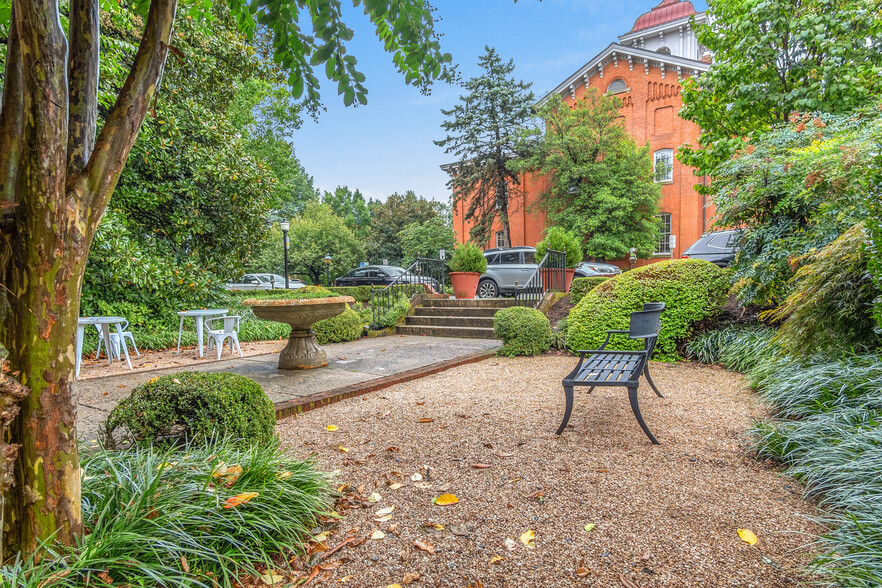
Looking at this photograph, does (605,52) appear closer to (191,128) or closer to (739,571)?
(191,128)

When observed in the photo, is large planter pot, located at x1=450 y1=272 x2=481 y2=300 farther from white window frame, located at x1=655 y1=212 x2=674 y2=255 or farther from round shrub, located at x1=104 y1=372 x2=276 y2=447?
white window frame, located at x1=655 y1=212 x2=674 y2=255

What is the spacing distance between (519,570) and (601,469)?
117 cm

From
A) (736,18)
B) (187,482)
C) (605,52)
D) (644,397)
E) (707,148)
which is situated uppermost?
(605,52)

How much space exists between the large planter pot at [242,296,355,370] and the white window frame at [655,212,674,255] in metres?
20.7

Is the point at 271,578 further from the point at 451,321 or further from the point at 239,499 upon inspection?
the point at 451,321

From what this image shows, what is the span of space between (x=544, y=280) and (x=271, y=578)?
985cm

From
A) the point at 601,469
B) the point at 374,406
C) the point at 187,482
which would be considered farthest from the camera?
the point at 374,406

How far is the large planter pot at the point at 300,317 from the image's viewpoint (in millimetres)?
5066

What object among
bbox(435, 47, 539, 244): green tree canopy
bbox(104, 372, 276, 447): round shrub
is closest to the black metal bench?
bbox(104, 372, 276, 447): round shrub

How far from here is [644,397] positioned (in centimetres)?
452

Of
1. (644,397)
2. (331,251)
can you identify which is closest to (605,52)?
(331,251)

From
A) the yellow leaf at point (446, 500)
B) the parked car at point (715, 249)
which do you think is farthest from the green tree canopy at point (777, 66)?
the yellow leaf at point (446, 500)

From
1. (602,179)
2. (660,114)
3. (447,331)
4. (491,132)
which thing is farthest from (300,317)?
(660,114)

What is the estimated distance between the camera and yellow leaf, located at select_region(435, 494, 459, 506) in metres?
2.36
